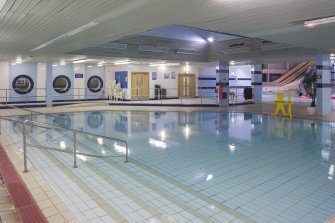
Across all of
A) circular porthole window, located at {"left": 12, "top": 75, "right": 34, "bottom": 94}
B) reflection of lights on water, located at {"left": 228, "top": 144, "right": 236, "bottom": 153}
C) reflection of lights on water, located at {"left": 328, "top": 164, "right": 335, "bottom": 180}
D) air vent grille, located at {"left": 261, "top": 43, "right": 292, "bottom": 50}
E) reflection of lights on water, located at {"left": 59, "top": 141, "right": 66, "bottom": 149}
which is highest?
air vent grille, located at {"left": 261, "top": 43, "right": 292, "bottom": 50}

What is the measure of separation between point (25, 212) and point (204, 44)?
580 inches

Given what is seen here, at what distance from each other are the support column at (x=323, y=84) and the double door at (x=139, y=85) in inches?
430

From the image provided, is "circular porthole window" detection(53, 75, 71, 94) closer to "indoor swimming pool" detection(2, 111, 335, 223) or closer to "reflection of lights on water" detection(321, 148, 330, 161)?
"indoor swimming pool" detection(2, 111, 335, 223)

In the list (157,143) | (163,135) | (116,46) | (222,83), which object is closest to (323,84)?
(222,83)

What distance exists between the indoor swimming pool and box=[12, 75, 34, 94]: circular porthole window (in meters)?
8.78

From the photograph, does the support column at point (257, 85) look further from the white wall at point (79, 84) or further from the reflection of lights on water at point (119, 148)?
the reflection of lights on water at point (119, 148)

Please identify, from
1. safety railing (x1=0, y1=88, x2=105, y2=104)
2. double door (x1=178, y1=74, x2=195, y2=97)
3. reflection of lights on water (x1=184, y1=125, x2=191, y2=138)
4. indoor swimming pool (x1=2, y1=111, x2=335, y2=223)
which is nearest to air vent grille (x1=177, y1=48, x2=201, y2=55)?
double door (x1=178, y1=74, x2=195, y2=97)

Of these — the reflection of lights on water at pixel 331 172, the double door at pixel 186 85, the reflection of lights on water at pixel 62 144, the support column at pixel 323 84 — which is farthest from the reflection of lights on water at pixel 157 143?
the double door at pixel 186 85

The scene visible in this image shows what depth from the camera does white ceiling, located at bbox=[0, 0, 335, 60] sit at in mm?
4840

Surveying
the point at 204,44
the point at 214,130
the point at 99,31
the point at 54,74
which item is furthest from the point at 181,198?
the point at 54,74

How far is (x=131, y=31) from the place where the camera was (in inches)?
293

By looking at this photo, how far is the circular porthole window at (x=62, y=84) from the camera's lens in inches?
742

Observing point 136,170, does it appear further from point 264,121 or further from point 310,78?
point 310,78

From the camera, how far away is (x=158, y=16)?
18.7 ft
